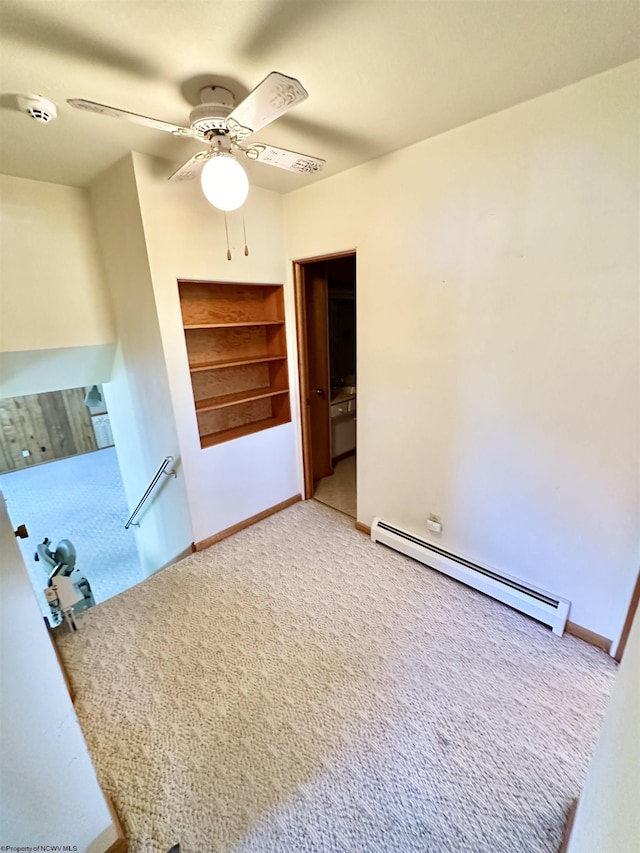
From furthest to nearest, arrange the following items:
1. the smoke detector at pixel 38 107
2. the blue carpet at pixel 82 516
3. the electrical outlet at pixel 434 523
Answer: the blue carpet at pixel 82 516 < the electrical outlet at pixel 434 523 < the smoke detector at pixel 38 107

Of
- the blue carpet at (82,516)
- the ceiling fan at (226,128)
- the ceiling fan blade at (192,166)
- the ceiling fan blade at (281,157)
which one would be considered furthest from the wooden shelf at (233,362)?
the blue carpet at (82,516)

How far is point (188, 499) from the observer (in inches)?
105

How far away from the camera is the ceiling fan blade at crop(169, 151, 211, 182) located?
1.50 metres

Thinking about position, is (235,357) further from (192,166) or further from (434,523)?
(434,523)

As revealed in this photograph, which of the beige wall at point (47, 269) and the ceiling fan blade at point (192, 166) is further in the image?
the beige wall at point (47, 269)

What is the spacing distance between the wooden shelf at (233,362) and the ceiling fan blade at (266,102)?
1.53 metres

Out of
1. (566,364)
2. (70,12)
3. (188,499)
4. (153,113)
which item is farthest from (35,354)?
(566,364)

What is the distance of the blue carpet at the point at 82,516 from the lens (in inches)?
193

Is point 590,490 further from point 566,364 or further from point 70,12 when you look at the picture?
point 70,12

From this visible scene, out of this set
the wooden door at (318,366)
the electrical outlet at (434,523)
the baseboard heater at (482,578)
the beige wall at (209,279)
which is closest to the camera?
the baseboard heater at (482,578)

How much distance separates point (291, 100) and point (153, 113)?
3.13ft

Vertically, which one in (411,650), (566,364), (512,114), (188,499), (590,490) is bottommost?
(411,650)

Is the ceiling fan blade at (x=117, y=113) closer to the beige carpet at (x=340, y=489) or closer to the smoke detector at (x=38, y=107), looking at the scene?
the smoke detector at (x=38, y=107)

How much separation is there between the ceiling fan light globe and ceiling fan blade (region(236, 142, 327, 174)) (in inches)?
6.9
